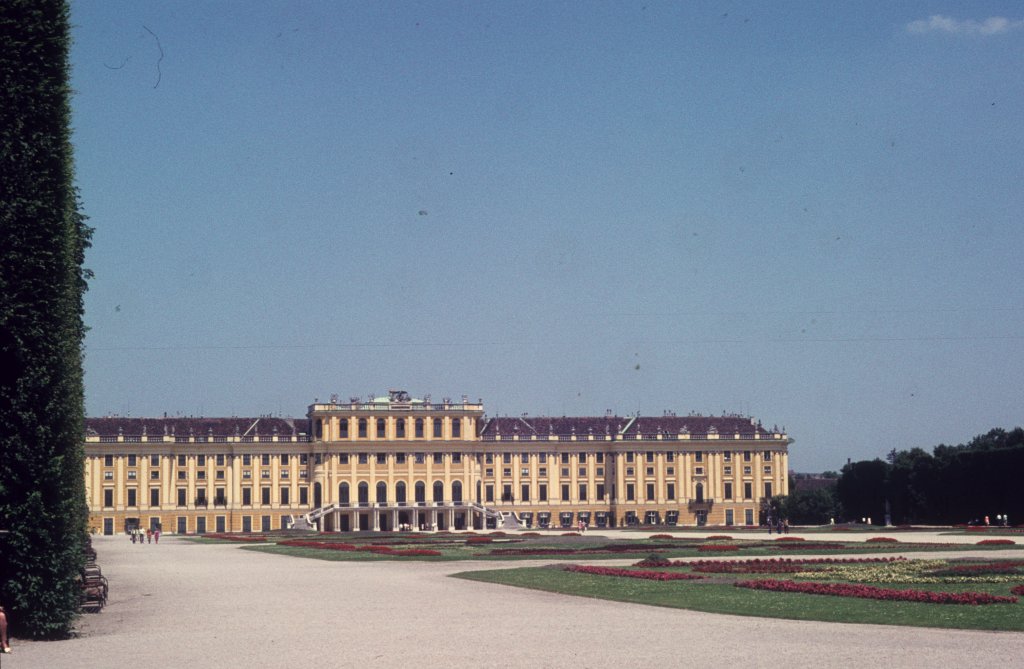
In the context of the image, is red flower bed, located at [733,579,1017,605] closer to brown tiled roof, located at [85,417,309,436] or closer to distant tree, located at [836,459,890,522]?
distant tree, located at [836,459,890,522]

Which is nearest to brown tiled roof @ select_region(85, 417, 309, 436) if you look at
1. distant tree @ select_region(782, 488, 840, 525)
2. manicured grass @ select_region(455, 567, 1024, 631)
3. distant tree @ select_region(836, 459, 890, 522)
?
distant tree @ select_region(782, 488, 840, 525)

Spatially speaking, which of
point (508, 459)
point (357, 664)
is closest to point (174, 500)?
point (508, 459)

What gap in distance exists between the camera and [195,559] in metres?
53.8

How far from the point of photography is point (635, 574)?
33594 mm

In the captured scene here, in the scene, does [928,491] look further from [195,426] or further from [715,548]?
[195,426]

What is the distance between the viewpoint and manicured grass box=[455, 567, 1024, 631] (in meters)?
21.9

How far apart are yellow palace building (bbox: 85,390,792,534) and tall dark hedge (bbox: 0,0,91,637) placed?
322 ft

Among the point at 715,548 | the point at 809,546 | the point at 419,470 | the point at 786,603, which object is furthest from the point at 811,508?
the point at 786,603

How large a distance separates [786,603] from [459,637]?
25.6 ft

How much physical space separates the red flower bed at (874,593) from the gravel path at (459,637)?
4157mm

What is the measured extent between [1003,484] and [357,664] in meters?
85.1

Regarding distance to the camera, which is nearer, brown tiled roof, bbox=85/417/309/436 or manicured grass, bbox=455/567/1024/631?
manicured grass, bbox=455/567/1024/631

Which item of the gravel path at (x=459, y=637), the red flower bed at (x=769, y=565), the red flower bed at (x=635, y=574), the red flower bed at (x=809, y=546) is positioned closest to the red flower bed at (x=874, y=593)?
the red flower bed at (x=635, y=574)

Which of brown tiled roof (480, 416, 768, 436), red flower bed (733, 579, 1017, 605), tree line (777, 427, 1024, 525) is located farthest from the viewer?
brown tiled roof (480, 416, 768, 436)
